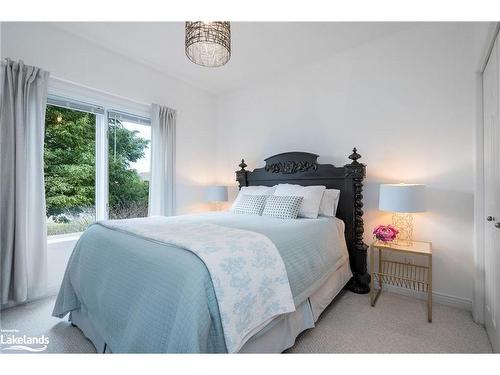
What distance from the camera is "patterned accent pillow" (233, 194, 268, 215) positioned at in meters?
2.72

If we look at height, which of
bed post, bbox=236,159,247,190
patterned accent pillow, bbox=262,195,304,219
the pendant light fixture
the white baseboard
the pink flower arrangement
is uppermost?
the pendant light fixture

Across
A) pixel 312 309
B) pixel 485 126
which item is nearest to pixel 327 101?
pixel 485 126

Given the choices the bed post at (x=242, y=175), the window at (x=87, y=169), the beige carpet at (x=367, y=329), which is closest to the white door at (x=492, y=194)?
the beige carpet at (x=367, y=329)

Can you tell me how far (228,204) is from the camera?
4082mm

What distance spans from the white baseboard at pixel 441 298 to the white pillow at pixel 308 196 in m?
1.13

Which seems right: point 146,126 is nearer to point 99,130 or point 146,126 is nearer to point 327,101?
point 99,130

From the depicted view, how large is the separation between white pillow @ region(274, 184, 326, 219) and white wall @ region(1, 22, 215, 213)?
165cm

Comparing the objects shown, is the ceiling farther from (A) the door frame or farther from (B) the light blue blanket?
(B) the light blue blanket

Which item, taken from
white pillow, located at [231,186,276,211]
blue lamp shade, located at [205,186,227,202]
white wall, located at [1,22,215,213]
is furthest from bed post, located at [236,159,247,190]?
white wall, located at [1,22,215,213]

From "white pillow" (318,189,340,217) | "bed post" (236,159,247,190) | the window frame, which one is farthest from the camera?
"bed post" (236,159,247,190)

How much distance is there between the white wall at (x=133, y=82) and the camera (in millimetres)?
2285

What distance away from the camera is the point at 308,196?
261 cm

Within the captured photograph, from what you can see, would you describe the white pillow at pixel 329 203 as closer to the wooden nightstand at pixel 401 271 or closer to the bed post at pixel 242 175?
the wooden nightstand at pixel 401 271
